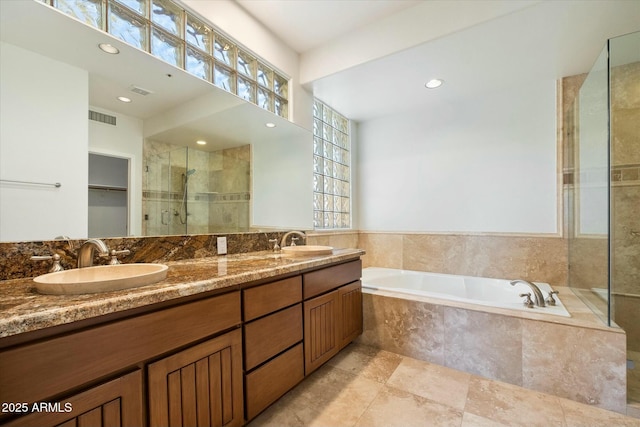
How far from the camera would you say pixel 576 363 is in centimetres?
156

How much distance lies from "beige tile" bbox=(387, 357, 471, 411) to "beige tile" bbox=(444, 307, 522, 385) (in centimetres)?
10

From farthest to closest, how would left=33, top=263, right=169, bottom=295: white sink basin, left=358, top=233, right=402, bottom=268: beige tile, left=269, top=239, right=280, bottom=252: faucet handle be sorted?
1. left=358, top=233, right=402, bottom=268: beige tile
2. left=269, top=239, right=280, bottom=252: faucet handle
3. left=33, top=263, right=169, bottom=295: white sink basin

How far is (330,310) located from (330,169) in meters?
1.72

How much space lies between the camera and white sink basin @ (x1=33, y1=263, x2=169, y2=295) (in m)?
0.86

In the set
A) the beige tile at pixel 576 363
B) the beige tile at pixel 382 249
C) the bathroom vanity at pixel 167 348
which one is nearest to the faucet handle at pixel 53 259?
the bathroom vanity at pixel 167 348

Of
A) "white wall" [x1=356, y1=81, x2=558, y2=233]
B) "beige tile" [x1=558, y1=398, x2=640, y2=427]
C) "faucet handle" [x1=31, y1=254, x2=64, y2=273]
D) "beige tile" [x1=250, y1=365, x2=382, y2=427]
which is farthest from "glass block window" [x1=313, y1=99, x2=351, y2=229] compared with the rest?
"beige tile" [x1=558, y1=398, x2=640, y2=427]

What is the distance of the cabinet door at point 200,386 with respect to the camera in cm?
94

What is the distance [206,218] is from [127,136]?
2.14ft

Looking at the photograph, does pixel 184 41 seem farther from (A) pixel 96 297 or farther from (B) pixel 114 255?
(A) pixel 96 297

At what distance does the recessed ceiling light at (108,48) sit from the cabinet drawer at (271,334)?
153 centimetres

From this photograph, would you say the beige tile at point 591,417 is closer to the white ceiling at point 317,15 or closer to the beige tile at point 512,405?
the beige tile at point 512,405

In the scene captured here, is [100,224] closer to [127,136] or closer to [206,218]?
[127,136]

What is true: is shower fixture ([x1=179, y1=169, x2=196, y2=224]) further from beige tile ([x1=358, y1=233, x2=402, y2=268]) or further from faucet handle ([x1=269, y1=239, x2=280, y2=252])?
beige tile ([x1=358, y1=233, x2=402, y2=268])

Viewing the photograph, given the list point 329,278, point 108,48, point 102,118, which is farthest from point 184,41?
point 329,278
